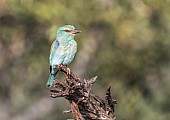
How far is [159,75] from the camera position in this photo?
15.7m

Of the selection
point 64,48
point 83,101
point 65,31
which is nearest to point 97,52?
point 64,48

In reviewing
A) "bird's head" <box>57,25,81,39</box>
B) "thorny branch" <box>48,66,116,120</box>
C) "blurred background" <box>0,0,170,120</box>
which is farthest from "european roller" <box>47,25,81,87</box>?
"blurred background" <box>0,0,170,120</box>

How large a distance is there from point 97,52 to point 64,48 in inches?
360

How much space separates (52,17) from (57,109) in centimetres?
557

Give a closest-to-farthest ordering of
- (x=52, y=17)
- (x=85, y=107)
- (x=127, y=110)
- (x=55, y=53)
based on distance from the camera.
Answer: (x=85, y=107) → (x=55, y=53) → (x=52, y=17) → (x=127, y=110)

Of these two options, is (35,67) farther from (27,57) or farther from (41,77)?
(41,77)

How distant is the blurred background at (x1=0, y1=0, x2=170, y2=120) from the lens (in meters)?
12.1

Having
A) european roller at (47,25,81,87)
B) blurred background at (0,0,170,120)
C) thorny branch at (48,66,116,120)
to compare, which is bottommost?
thorny branch at (48,66,116,120)

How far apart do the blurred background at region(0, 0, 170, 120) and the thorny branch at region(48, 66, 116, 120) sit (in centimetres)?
726

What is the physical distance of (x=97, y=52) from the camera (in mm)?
14984

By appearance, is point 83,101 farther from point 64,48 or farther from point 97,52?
point 97,52

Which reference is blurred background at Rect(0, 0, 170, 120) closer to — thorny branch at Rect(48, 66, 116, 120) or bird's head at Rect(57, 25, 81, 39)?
bird's head at Rect(57, 25, 81, 39)

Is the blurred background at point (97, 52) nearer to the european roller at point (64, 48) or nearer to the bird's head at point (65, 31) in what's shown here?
the european roller at point (64, 48)

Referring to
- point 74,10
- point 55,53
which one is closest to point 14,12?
point 74,10
